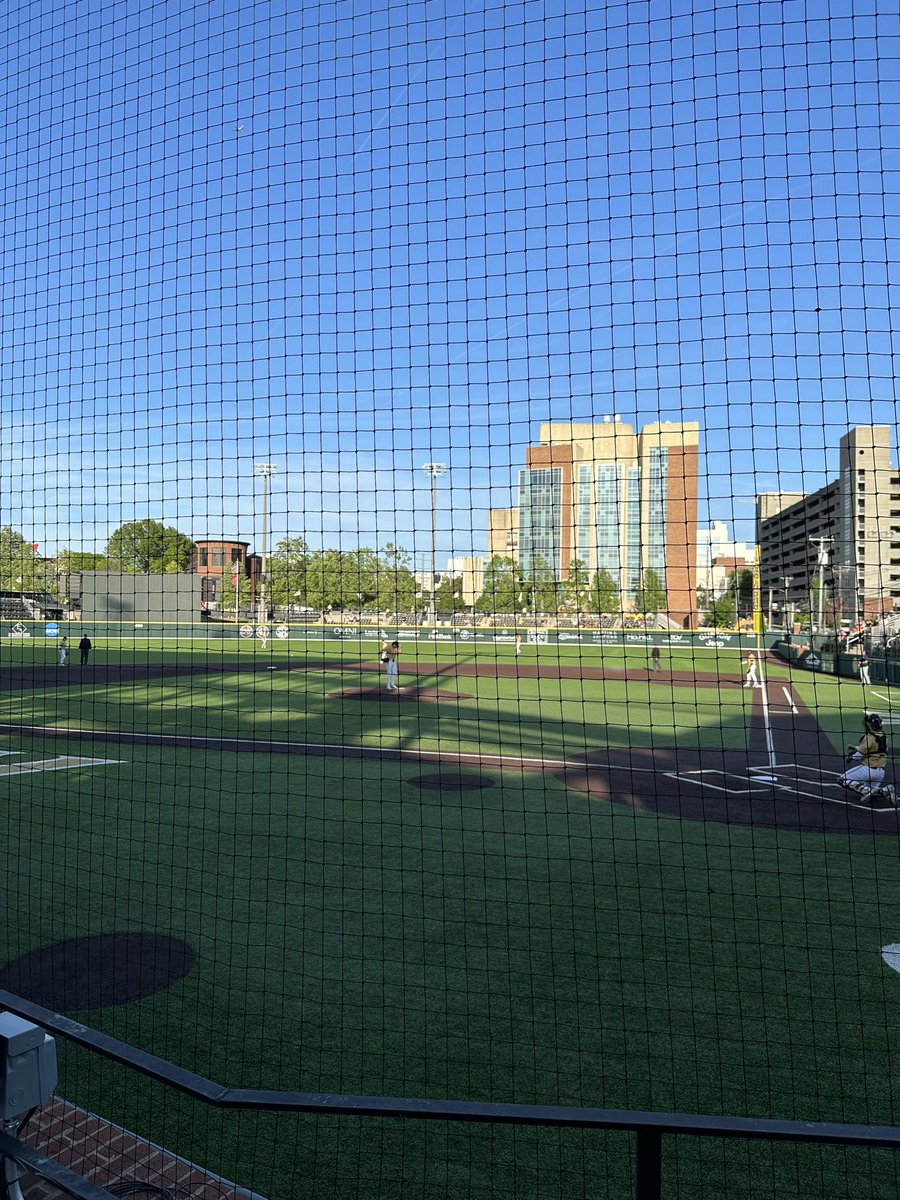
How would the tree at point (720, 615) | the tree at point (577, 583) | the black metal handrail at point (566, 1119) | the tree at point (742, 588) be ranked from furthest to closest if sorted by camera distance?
the tree at point (720, 615)
the tree at point (742, 588)
the tree at point (577, 583)
the black metal handrail at point (566, 1119)

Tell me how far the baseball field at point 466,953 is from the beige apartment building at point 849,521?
8.78 ft

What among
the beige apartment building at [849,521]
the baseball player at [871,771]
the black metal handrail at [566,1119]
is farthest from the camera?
the baseball player at [871,771]

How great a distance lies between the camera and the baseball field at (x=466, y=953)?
3975mm

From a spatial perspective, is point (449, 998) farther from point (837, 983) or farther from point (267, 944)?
point (837, 983)

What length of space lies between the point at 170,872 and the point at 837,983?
A: 510 centimetres

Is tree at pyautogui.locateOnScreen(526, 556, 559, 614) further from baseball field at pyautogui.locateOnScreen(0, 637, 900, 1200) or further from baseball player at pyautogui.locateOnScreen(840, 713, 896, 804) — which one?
baseball player at pyautogui.locateOnScreen(840, 713, 896, 804)

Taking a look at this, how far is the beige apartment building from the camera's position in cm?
877

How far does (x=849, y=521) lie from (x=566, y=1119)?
50601 mm

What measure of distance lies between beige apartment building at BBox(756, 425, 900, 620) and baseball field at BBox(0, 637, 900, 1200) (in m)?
2.67

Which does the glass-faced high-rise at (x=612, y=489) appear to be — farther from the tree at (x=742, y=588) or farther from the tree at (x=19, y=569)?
the tree at (x=19, y=569)

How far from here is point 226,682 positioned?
81.0 ft

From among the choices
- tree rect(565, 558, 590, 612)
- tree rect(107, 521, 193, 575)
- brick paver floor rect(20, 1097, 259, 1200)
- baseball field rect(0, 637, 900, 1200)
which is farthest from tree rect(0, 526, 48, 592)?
brick paver floor rect(20, 1097, 259, 1200)

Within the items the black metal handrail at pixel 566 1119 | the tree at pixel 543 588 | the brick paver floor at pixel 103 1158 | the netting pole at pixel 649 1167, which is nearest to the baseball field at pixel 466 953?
the brick paver floor at pixel 103 1158

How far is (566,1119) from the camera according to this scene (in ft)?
6.06
